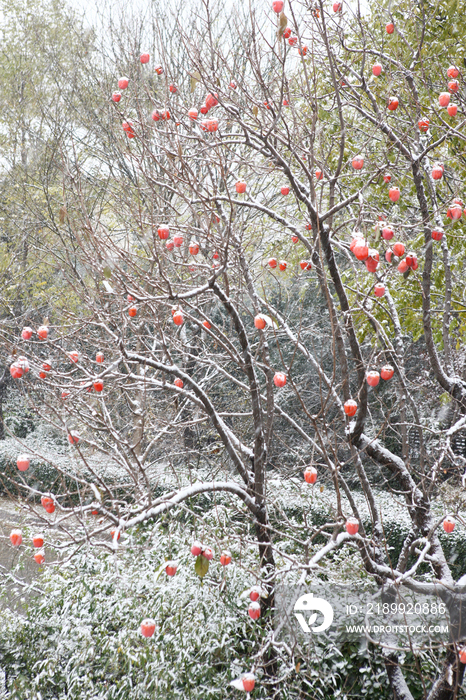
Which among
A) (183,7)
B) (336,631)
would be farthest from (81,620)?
(183,7)

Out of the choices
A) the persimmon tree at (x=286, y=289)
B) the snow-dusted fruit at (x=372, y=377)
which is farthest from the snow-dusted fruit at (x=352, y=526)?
the snow-dusted fruit at (x=372, y=377)

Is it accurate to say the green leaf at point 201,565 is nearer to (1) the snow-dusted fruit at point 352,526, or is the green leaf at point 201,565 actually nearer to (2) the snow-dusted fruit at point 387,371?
(1) the snow-dusted fruit at point 352,526

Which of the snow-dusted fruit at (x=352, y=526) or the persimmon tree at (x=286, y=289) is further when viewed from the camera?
the persimmon tree at (x=286, y=289)

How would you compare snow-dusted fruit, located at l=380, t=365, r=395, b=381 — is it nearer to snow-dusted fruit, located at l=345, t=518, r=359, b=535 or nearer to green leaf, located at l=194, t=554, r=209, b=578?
snow-dusted fruit, located at l=345, t=518, r=359, b=535

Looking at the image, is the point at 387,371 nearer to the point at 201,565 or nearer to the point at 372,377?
the point at 372,377

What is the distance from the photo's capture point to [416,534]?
10.0ft

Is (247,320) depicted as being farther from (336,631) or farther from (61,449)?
(336,631)

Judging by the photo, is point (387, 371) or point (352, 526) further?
point (387, 371)

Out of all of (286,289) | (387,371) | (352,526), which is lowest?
(352,526)

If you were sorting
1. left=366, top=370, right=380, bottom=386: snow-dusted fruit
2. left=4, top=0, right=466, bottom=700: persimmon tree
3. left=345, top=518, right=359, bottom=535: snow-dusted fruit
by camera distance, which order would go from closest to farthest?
left=345, top=518, right=359, bottom=535: snow-dusted fruit, left=366, top=370, right=380, bottom=386: snow-dusted fruit, left=4, top=0, right=466, bottom=700: persimmon tree

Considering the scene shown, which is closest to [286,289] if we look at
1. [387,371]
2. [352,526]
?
[387,371]

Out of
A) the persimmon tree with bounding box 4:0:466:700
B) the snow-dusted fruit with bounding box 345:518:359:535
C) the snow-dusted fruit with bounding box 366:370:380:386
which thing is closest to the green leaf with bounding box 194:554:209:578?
the persimmon tree with bounding box 4:0:466:700

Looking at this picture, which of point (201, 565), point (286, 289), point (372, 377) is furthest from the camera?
point (286, 289)

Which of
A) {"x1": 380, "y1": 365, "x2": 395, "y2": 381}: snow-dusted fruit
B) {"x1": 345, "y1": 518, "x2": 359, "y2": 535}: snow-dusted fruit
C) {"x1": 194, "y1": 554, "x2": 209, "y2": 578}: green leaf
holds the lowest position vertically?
{"x1": 345, "y1": 518, "x2": 359, "y2": 535}: snow-dusted fruit
